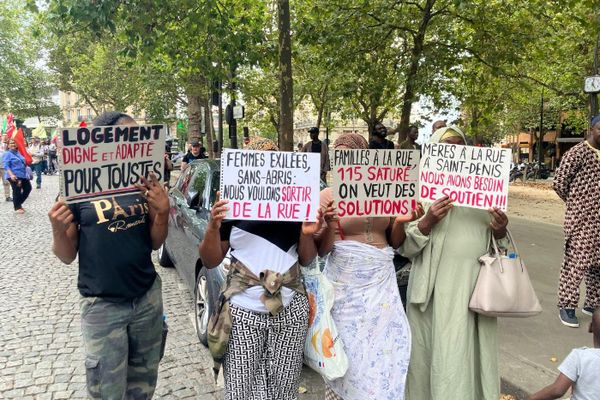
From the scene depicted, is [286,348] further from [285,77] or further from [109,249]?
[285,77]

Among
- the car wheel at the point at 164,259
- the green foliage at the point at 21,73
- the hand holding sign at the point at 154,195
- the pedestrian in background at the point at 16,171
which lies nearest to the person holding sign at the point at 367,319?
the hand holding sign at the point at 154,195

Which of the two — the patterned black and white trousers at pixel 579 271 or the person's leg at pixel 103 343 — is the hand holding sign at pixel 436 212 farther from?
the patterned black and white trousers at pixel 579 271

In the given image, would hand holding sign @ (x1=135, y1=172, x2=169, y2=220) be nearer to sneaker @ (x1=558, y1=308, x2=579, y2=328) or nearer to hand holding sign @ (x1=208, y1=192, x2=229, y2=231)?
hand holding sign @ (x1=208, y1=192, x2=229, y2=231)

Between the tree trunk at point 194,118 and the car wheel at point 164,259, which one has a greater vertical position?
the tree trunk at point 194,118

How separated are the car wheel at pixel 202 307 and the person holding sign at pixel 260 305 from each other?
6.34ft

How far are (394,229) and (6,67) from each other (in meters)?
38.1

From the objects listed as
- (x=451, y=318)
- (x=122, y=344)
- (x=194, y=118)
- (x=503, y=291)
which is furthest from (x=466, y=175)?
(x=194, y=118)

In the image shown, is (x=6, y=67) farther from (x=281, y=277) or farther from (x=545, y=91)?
(x=281, y=277)

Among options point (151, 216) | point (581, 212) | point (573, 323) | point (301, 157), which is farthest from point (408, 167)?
point (573, 323)

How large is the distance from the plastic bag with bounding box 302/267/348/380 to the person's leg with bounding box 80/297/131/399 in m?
1.00

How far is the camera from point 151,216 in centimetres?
251

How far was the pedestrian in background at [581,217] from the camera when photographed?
4.38 metres

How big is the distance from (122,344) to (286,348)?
88 centimetres

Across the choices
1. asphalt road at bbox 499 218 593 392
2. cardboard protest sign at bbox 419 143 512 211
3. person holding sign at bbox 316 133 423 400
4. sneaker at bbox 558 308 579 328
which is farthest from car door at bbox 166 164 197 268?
sneaker at bbox 558 308 579 328
